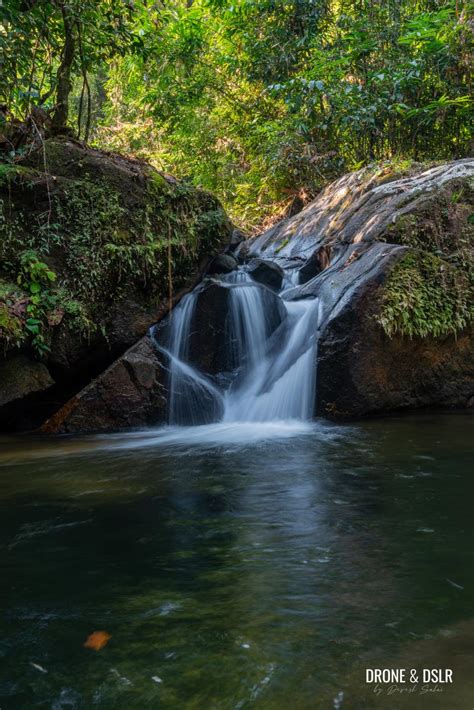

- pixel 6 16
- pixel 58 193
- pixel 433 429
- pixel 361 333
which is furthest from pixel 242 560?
pixel 6 16

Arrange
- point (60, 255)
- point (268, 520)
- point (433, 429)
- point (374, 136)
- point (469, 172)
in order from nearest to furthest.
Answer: point (268, 520) → point (433, 429) → point (60, 255) → point (469, 172) → point (374, 136)

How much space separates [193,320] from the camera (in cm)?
730

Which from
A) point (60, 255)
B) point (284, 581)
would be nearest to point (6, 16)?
point (60, 255)

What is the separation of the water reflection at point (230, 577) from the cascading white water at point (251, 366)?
2.18 metres

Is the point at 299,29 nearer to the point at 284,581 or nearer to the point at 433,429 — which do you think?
the point at 433,429

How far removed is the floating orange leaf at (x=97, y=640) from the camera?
1740mm

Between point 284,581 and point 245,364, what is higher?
point 245,364

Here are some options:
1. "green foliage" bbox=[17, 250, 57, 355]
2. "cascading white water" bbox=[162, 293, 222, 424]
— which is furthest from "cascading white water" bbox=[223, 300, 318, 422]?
"green foliage" bbox=[17, 250, 57, 355]

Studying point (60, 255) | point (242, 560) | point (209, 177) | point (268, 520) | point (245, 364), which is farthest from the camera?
point (209, 177)

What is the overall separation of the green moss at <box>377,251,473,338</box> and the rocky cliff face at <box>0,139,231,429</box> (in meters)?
2.84

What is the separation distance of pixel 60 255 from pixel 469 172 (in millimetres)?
5649

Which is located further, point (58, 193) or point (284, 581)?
point (58, 193)

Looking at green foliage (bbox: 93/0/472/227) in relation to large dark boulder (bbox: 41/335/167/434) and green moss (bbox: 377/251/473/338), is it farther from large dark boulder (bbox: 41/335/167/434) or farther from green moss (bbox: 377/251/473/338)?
large dark boulder (bbox: 41/335/167/434)

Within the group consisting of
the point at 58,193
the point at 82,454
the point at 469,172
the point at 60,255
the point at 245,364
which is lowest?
the point at 82,454
